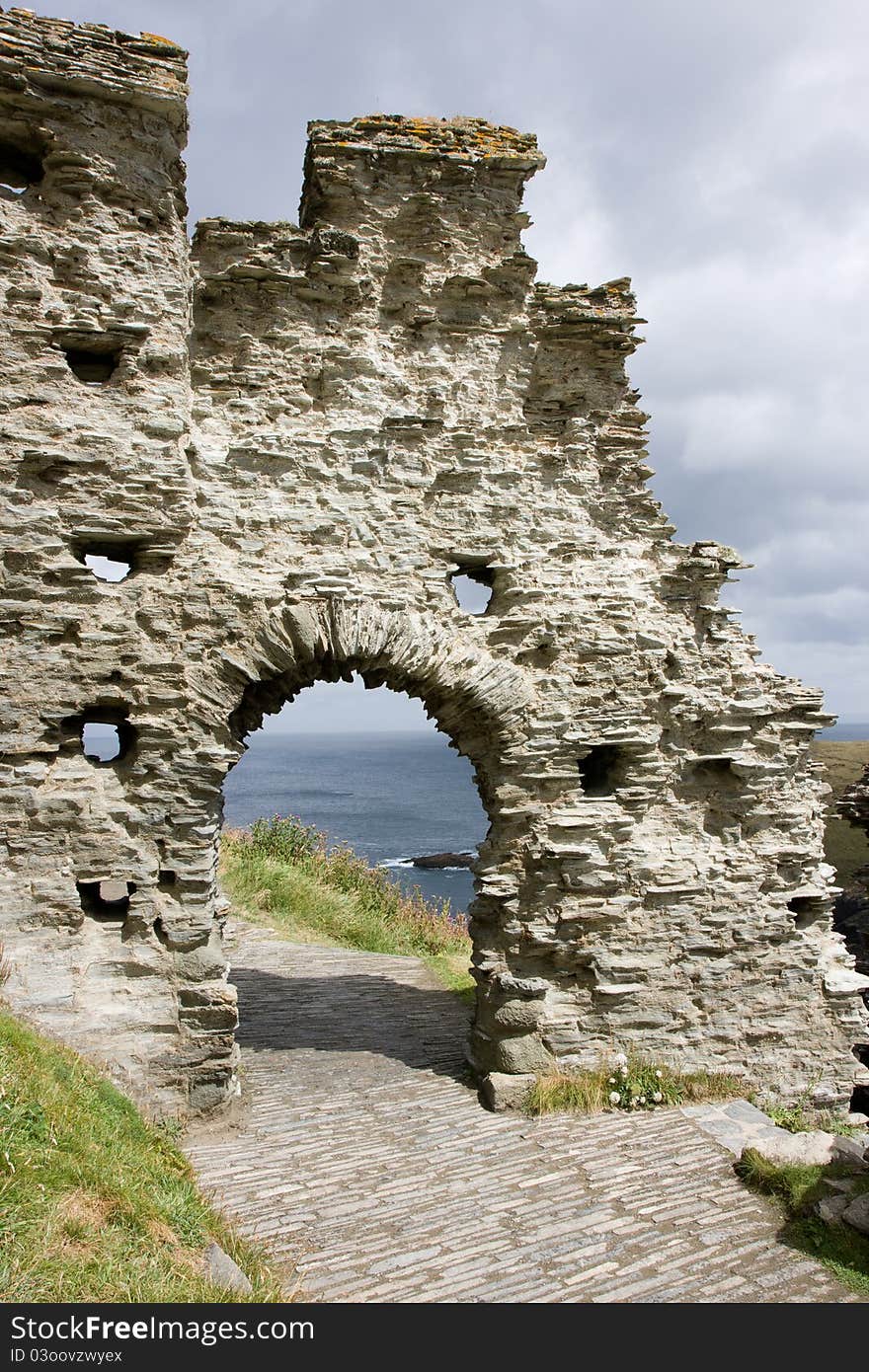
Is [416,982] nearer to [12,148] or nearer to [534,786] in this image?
[534,786]

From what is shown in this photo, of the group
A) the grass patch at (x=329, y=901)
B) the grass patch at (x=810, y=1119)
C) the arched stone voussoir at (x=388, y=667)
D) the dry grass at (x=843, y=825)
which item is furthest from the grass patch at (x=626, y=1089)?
the dry grass at (x=843, y=825)

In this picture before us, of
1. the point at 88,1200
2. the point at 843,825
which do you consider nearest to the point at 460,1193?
the point at 88,1200

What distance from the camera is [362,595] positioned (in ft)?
22.5

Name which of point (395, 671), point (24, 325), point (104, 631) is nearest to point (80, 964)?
point (104, 631)

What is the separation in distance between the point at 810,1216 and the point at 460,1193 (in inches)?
89.0

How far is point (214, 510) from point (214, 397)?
102 centimetres

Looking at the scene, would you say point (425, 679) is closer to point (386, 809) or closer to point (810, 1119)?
point (810, 1119)

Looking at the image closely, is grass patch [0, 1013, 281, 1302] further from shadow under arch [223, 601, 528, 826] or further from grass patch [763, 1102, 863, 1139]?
grass patch [763, 1102, 863, 1139]

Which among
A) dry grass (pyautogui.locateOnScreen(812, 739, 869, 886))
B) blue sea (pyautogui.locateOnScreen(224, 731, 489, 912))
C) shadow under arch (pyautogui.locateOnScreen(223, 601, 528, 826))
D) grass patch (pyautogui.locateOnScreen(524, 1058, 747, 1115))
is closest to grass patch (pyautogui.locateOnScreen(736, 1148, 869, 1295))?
grass patch (pyautogui.locateOnScreen(524, 1058, 747, 1115))

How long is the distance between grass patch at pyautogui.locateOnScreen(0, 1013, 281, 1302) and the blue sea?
30.2 ft

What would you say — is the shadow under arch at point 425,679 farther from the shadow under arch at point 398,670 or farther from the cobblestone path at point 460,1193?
the cobblestone path at point 460,1193

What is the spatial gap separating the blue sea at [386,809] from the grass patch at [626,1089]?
7.78 metres

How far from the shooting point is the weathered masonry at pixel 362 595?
630 centimetres

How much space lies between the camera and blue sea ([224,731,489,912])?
110ft
